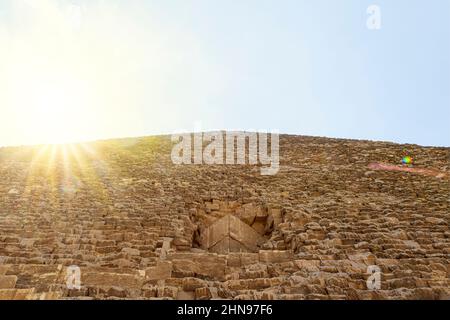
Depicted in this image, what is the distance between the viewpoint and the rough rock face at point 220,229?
3.90 meters

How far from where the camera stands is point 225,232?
19.4ft

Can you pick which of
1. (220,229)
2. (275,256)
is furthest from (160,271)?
(220,229)

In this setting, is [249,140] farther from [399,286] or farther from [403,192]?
[399,286]

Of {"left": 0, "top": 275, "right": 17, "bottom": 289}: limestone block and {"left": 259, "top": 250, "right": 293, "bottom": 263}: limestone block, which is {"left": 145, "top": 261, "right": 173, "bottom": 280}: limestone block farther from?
{"left": 0, "top": 275, "right": 17, "bottom": 289}: limestone block

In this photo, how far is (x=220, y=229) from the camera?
6.00 metres

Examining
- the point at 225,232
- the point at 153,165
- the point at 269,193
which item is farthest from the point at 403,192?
the point at 153,165

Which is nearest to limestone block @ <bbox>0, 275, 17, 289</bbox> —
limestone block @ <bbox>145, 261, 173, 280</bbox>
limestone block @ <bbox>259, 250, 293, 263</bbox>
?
limestone block @ <bbox>145, 261, 173, 280</bbox>

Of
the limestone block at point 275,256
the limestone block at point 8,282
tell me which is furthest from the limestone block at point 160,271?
the limestone block at point 8,282

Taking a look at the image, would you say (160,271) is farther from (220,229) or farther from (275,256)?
(220,229)

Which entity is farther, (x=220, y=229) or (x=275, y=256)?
(x=220, y=229)

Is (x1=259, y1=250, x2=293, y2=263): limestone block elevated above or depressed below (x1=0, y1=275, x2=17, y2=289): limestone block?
above

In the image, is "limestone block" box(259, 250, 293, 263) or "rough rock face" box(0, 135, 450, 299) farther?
"limestone block" box(259, 250, 293, 263)

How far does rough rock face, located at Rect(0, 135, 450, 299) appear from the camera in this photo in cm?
390
